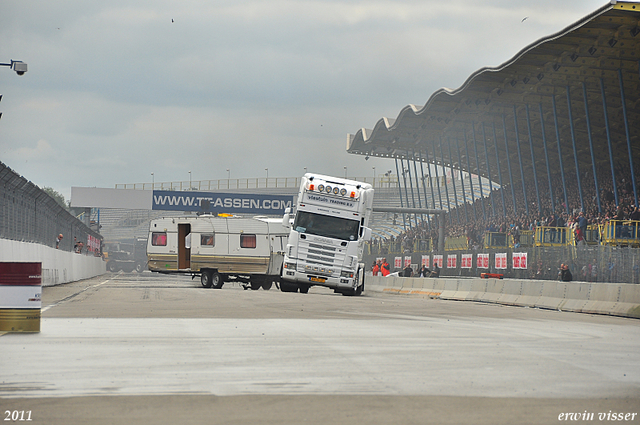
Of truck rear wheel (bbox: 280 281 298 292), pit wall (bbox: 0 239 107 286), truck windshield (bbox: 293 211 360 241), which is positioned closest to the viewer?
pit wall (bbox: 0 239 107 286)

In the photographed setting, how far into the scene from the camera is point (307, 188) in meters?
28.5

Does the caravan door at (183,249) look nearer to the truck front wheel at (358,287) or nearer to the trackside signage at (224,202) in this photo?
the truck front wheel at (358,287)

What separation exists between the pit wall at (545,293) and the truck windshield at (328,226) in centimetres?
491

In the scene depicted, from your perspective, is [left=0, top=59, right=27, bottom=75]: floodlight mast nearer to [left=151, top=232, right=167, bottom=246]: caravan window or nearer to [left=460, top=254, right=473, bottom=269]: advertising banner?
[left=151, top=232, right=167, bottom=246]: caravan window

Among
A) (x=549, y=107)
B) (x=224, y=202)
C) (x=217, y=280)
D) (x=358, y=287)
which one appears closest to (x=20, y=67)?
(x=217, y=280)

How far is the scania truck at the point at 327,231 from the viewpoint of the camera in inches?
1125

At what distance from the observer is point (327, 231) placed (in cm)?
2895

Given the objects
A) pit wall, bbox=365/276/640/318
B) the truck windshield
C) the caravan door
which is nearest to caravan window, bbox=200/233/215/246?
the caravan door

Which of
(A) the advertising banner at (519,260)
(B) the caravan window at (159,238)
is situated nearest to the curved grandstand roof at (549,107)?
(A) the advertising banner at (519,260)

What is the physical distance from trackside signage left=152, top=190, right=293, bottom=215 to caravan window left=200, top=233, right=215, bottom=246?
2819 centimetres

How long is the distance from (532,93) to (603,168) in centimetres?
1007

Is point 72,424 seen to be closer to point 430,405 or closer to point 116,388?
point 116,388

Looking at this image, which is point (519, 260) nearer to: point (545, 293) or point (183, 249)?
point (545, 293)

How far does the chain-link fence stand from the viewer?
24.2 metres
